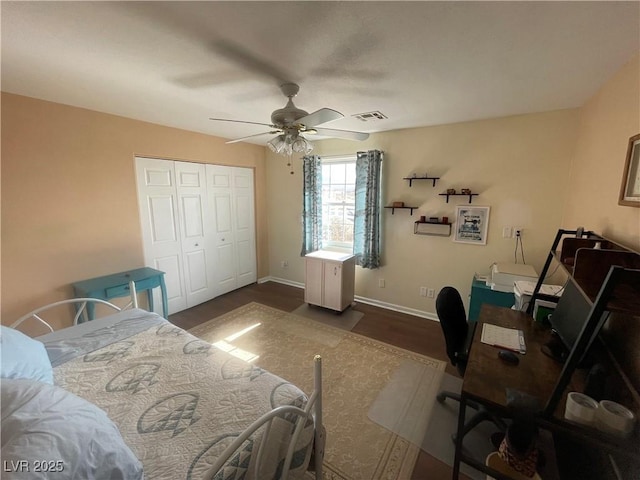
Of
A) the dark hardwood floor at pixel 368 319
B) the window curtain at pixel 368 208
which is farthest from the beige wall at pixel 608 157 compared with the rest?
the window curtain at pixel 368 208

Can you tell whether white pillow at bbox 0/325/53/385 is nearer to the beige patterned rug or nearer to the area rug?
the beige patterned rug

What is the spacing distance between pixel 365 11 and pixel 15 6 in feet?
5.07

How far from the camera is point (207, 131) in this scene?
347 cm

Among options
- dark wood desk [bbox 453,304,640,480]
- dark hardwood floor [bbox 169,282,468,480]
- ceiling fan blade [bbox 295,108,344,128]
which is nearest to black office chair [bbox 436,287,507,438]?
dark wood desk [bbox 453,304,640,480]

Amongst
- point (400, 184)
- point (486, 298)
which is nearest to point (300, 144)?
point (400, 184)

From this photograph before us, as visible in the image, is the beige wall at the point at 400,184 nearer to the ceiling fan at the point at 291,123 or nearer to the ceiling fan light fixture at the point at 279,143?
the ceiling fan at the point at 291,123

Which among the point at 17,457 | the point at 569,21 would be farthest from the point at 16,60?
the point at 569,21

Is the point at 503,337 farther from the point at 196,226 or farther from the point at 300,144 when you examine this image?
the point at 196,226

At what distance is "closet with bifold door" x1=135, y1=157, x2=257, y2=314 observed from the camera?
3.18 metres

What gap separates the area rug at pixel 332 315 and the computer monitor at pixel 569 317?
1.97 meters

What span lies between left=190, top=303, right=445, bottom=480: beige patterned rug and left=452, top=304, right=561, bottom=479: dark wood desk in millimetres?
489

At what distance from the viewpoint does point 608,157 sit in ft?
5.69

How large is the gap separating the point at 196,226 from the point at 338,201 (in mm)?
2130

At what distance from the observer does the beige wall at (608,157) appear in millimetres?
1461
